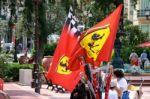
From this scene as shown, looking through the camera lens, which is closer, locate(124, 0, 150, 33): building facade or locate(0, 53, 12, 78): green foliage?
locate(0, 53, 12, 78): green foliage

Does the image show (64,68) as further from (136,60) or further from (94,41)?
(136,60)

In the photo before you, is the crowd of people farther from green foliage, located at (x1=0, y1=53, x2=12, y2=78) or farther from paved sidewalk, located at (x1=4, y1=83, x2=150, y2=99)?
paved sidewalk, located at (x1=4, y1=83, x2=150, y2=99)

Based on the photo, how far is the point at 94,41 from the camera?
9.74m

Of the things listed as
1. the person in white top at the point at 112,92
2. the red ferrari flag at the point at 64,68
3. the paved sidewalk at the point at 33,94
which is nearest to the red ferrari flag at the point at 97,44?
the red ferrari flag at the point at 64,68

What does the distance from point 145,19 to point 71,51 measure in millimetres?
56729

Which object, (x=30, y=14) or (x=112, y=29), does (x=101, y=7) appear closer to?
(x=30, y=14)

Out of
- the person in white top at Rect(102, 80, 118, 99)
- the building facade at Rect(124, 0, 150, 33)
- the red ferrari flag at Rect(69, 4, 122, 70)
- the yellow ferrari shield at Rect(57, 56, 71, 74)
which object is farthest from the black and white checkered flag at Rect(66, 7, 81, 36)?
the building facade at Rect(124, 0, 150, 33)

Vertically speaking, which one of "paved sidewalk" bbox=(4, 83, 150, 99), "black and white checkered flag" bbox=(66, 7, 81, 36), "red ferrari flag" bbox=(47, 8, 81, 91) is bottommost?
"paved sidewalk" bbox=(4, 83, 150, 99)

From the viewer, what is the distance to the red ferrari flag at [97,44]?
9453 millimetres

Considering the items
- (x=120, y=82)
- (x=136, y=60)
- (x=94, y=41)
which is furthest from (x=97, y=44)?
(x=136, y=60)

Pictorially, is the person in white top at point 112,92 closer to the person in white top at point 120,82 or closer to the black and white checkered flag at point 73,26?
the person in white top at point 120,82

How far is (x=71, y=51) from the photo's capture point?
9.30m

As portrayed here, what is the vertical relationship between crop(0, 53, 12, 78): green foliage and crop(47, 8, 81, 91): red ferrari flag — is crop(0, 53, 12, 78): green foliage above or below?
below

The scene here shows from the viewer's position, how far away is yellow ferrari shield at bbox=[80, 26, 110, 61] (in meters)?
9.56
